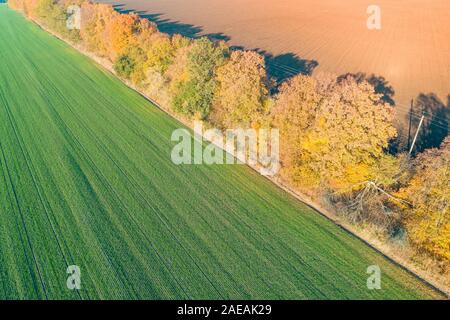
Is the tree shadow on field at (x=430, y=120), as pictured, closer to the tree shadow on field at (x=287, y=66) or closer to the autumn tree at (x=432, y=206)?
the autumn tree at (x=432, y=206)

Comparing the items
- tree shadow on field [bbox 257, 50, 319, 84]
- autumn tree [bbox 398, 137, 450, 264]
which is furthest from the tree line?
tree shadow on field [bbox 257, 50, 319, 84]

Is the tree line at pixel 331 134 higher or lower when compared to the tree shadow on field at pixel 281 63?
lower

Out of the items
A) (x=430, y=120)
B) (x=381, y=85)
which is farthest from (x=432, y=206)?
(x=381, y=85)

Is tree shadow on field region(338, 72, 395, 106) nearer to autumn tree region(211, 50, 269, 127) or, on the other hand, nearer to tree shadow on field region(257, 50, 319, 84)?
tree shadow on field region(257, 50, 319, 84)

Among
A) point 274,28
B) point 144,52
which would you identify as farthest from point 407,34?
point 144,52

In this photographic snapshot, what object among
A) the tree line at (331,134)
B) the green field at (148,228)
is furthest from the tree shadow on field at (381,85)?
the green field at (148,228)
